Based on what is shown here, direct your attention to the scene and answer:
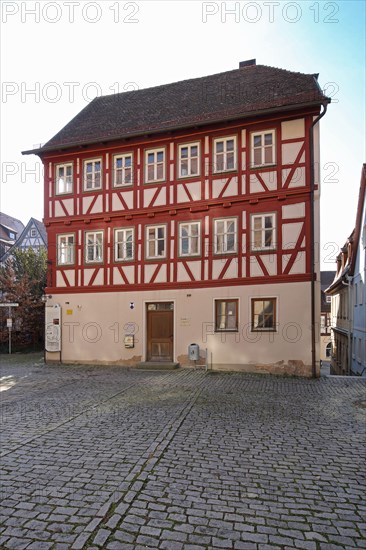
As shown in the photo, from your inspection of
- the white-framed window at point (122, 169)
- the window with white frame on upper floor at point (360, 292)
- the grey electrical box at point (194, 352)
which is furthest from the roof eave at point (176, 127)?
the window with white frame on upper floor at point (360, 292)

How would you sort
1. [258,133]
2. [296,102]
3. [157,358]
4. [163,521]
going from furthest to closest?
[157,358]
[258,133]
[296,102]
[163,521]

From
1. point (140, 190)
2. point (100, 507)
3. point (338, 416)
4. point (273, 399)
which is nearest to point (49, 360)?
point (140, 190)

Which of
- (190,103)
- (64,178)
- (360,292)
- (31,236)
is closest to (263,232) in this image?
(190,103)

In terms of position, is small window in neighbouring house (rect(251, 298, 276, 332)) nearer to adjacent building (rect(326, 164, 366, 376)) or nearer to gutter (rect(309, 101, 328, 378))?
gutter (rect(309, 101, 328, 378))

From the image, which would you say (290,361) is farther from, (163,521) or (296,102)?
(163,521)

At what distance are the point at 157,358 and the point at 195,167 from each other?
762cm

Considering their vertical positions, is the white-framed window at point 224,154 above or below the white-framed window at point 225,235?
above

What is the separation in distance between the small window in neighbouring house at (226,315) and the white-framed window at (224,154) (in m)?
5.02

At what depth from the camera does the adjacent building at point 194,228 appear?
1355 cm

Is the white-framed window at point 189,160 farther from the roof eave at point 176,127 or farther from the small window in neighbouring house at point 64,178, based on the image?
the small window in neighbouring house at point 64,178

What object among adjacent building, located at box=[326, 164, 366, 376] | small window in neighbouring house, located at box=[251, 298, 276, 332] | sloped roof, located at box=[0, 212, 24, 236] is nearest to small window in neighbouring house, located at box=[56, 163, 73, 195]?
small window in neighbouring house, located at box=[251, 298, 276, 332]

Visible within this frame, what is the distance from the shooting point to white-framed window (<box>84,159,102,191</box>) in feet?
53.6

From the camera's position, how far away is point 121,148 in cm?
1594

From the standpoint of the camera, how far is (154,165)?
15602 millimetres
